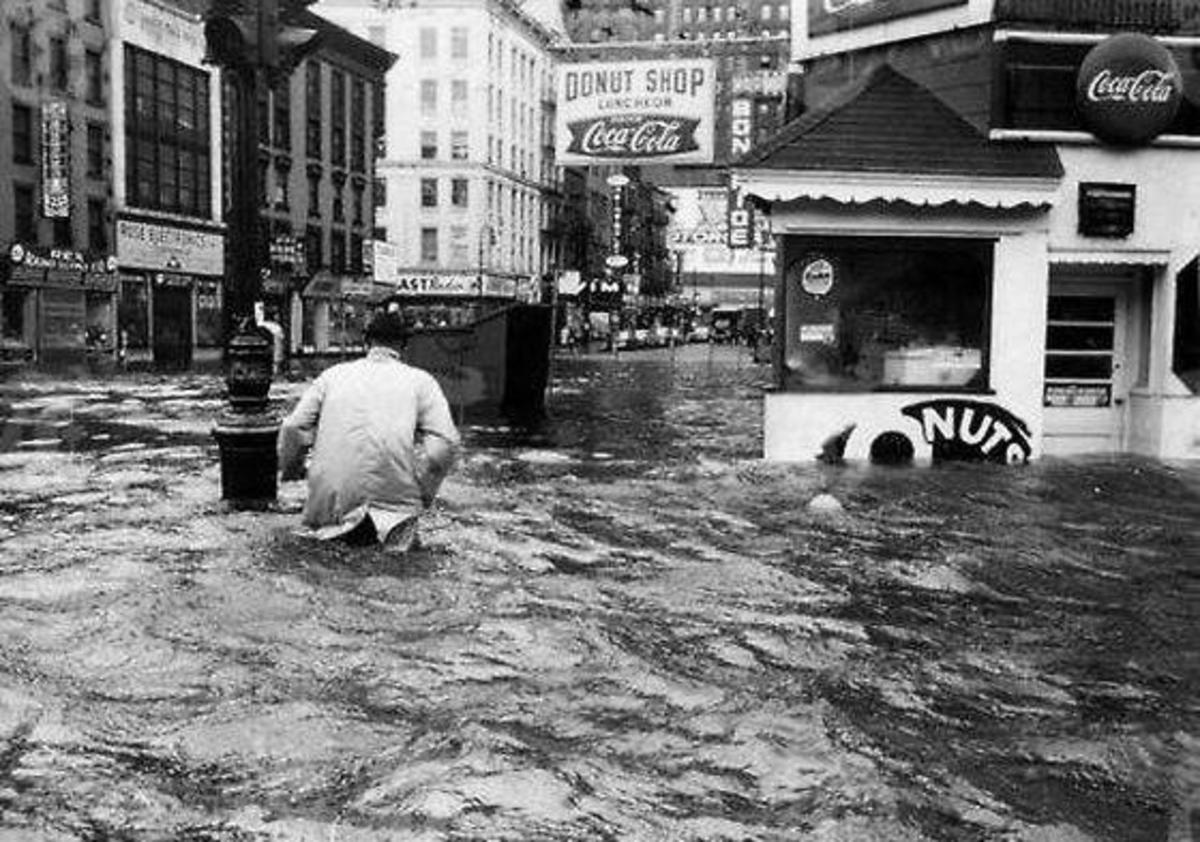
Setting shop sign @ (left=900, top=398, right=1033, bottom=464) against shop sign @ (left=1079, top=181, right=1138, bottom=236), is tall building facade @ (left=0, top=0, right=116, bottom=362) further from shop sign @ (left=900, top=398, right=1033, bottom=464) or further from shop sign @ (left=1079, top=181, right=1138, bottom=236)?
shop sign @ (left=1079, top=181, right=1138, bottom=236)

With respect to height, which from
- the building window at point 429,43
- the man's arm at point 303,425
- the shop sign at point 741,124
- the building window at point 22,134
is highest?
the building window at point 429,43

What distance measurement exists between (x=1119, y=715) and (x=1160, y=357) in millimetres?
11251

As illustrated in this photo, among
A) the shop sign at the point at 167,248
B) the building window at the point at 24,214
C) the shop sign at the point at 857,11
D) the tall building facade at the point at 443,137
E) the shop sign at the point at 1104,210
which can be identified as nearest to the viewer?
the shop sign at the point at 1104,210

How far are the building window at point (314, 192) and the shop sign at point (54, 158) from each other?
20.1 m

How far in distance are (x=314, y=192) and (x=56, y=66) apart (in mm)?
19389

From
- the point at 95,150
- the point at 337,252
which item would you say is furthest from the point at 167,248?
the point at 337,252

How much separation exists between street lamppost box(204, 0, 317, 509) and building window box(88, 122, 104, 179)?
44.9 meters

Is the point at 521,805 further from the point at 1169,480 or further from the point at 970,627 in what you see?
the point at 1169,480

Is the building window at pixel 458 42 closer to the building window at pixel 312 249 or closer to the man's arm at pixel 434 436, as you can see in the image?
the building window at pixel 312 249

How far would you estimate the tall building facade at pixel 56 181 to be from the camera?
47938mm

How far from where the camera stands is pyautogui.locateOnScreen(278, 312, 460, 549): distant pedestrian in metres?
8.28

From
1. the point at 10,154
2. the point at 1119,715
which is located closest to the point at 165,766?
the point at 1119,715

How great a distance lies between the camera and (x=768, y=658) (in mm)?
6645

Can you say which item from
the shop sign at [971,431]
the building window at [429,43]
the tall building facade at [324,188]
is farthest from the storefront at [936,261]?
the building window at [429,43]
